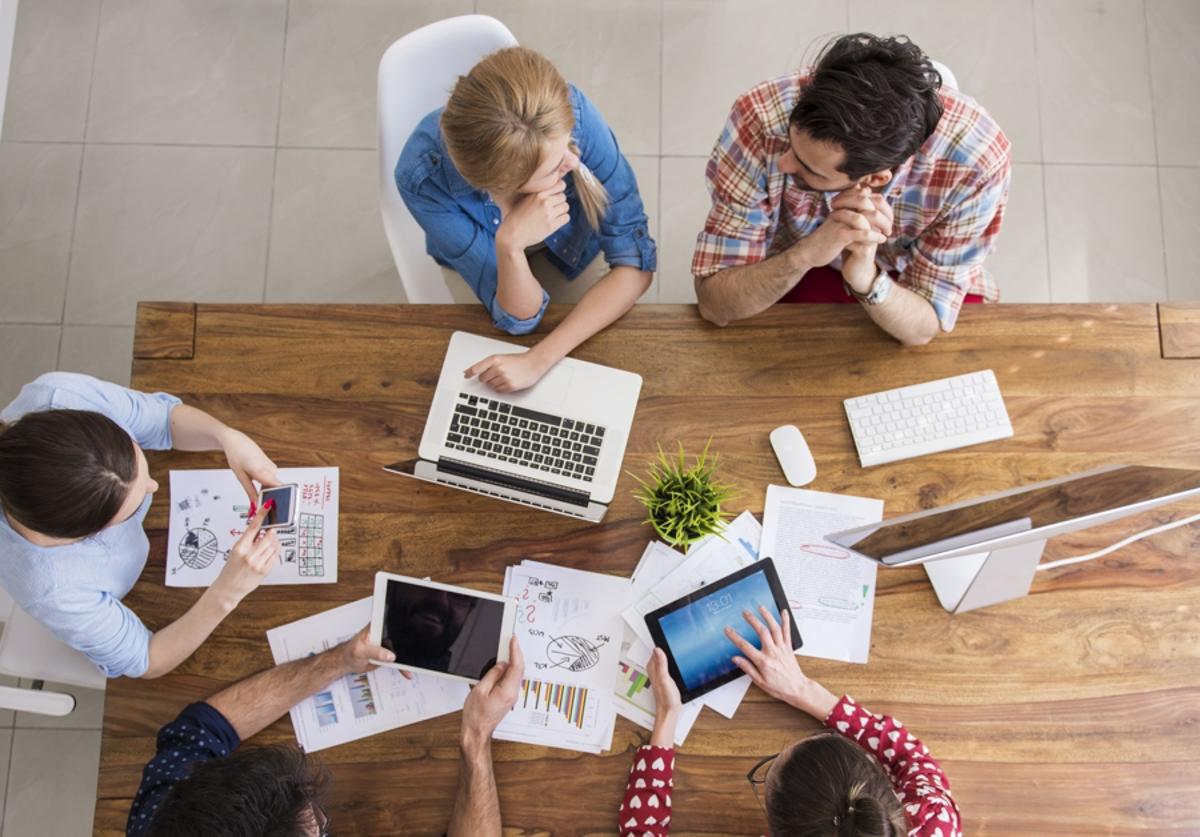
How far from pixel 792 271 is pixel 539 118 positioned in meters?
0.53

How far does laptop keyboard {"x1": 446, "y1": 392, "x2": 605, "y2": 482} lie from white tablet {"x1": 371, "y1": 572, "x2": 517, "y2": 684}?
0.85 ft

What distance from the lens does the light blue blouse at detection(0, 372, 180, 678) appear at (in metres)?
1.50

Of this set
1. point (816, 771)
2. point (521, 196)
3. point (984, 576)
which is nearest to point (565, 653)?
point (816, 771)

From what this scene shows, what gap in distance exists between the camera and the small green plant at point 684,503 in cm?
158

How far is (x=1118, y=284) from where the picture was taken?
8.82 feet

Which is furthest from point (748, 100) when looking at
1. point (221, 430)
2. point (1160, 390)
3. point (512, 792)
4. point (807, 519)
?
point (512, 792)

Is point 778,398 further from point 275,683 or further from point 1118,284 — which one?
point 1118,284

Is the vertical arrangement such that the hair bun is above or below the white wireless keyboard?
below

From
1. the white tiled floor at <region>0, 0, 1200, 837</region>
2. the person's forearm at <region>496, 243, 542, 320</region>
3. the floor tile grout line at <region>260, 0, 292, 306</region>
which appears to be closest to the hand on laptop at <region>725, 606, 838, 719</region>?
the person's forearm at <region>496, 243, 542, 320</region>

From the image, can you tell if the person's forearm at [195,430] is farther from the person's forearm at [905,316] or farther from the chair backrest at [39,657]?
the person's forearm at [905,316]

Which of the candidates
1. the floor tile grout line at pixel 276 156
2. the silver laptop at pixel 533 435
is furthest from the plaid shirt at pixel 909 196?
the floor tile grout line at pixel 276 156

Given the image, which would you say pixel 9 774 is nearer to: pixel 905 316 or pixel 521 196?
pixel 521 196

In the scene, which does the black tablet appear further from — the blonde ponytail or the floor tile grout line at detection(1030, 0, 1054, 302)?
the floor tile grout line at detection(1030, 0, 1054, 302)

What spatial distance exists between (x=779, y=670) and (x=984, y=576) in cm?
38
